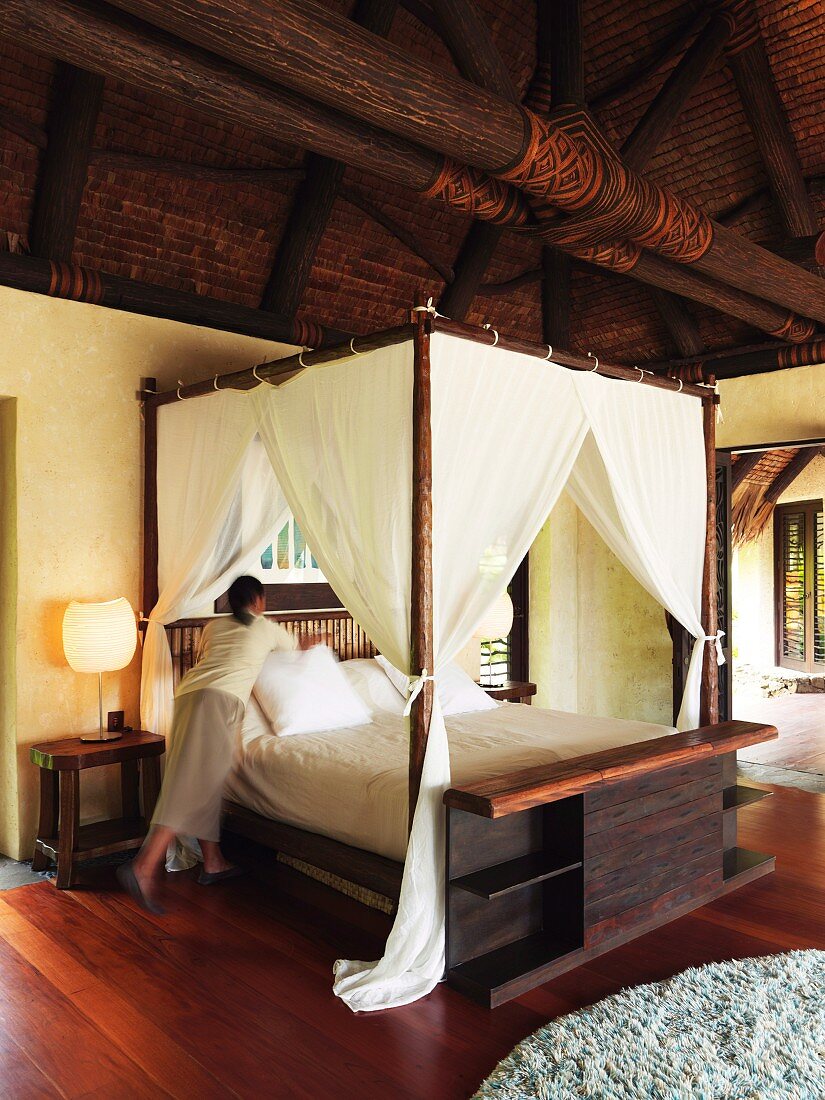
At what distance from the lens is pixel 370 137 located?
3.21 meters

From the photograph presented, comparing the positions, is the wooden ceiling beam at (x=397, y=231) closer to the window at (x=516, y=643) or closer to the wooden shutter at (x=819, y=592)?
the window at (x=516, y=643)

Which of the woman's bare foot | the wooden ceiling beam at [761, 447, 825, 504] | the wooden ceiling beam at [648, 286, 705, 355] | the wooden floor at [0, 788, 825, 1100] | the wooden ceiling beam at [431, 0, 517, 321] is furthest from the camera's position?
the wooden ceiling beam at [761, 447, 825, 504]

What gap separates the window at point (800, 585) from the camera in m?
9.38

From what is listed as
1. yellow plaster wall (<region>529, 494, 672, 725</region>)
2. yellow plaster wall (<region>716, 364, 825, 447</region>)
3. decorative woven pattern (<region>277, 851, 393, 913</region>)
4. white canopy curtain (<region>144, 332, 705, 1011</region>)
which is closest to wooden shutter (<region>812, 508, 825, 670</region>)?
yellow plaster wall (<region>529, 494, 672, 725</region>)

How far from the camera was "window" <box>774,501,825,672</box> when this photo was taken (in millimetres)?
9375

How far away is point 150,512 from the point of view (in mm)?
4398

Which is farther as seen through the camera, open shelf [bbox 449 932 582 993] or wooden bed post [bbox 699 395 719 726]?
wooden bed post [bbox 699 395 719 726]

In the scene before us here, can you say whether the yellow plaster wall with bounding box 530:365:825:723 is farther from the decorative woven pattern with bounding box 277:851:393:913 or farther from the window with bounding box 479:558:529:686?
the decorative woven pattern with bounding box 277:851:393:913

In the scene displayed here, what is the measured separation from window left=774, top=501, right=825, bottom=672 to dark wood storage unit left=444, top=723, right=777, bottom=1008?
6.31 m

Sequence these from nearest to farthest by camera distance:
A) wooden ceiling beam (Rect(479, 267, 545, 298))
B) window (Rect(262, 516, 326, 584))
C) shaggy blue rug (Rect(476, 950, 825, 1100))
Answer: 1. shaggy blue rug (Rect(476, 950, 825, 1100))
2. window (Rect(262, 516, 326, 584))
3. wooden ceiling beam (Rect(479, 267, 545, 298))

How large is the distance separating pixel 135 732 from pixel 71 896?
787 millimetres

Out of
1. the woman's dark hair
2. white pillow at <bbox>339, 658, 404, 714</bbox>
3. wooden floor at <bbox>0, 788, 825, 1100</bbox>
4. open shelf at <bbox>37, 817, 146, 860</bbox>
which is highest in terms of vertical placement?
the woman's dark hair

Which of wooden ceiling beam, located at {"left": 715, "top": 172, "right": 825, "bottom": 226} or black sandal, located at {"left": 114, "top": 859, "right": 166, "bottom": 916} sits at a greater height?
wooden ceiling beam, located at {"left": 715, "top": 172, "right": 825, "bottom": 226}

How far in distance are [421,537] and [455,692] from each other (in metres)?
2.08
